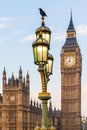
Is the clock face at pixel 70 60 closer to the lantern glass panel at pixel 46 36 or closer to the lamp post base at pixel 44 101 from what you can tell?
the lantern glass panel at pixel 46 36

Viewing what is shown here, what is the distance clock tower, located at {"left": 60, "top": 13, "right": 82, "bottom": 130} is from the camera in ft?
315

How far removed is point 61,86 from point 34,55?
93.2 metres

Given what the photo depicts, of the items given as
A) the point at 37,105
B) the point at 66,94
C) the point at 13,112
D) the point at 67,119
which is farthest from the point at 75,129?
the point at 13,112

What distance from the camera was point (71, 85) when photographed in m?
98.7

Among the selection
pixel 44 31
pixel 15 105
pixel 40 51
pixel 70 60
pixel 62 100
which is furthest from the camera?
pixel 70 60

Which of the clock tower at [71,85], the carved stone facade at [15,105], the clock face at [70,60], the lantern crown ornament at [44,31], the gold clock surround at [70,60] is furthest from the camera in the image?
the clock face at [70,60]

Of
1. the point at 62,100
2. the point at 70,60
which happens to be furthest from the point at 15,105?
the point at 70,60

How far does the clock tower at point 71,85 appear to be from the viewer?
315ft

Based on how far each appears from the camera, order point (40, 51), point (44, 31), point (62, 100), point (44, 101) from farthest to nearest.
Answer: point (62, 100) → point (44, 31) → point (44, 101) → point (40, 51)

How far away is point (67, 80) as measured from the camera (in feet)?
326

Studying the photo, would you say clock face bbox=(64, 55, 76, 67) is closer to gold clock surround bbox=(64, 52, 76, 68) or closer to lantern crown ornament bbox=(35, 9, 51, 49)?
gold clock surround bbox=(64, 52, 76, 68)

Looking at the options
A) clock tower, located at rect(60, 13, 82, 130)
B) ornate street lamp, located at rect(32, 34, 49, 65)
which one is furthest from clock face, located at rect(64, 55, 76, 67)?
ornate street lamp, located at rect(32, 34, 49, 65)

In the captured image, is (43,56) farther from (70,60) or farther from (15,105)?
(70,60)

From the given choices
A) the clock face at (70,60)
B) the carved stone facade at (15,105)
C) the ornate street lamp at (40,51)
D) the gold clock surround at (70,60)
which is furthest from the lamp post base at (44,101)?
the clock face at (70,60)
